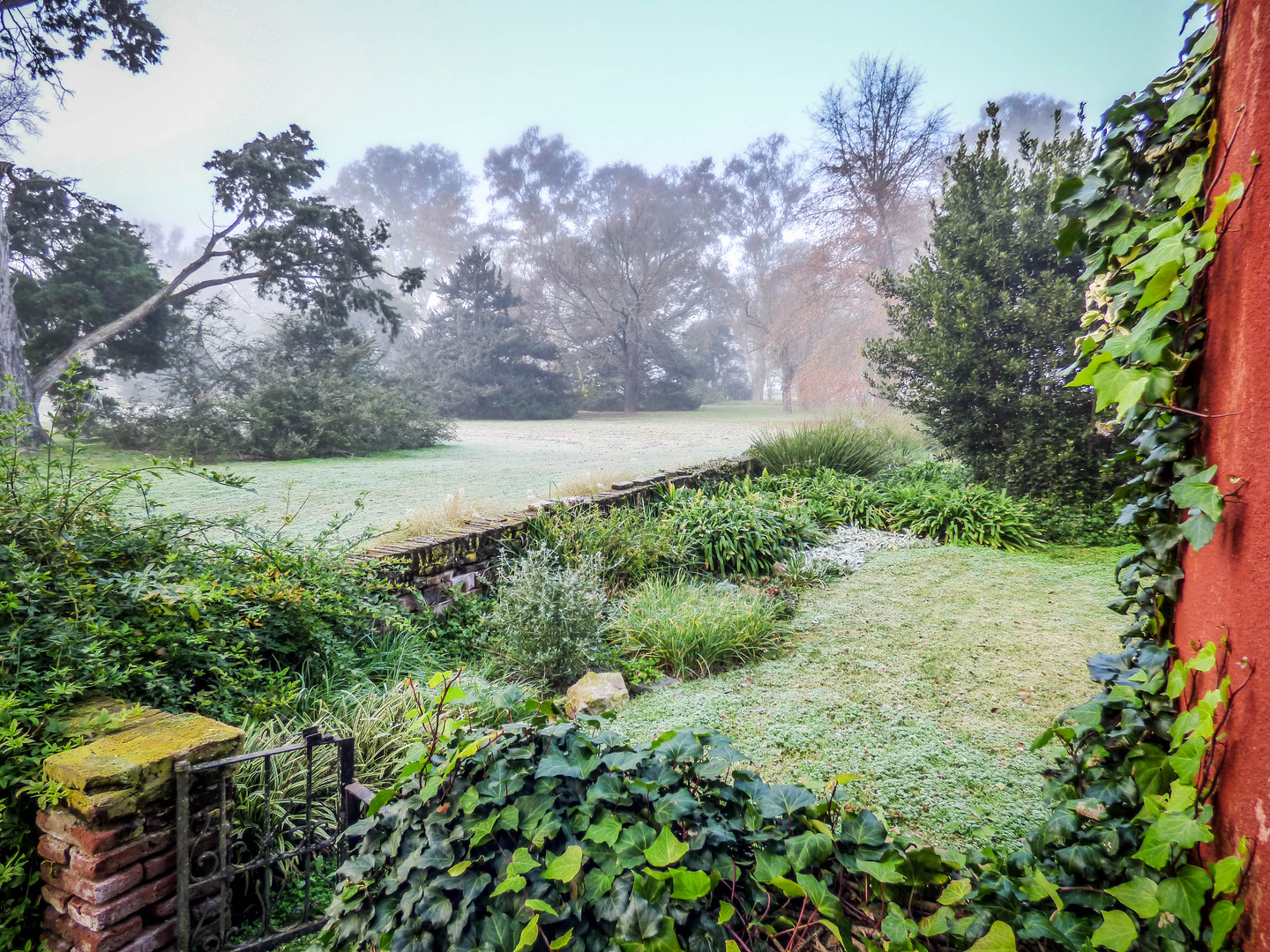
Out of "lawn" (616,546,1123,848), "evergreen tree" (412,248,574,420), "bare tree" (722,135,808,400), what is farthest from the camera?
"bare tree" (722,135,808,400)

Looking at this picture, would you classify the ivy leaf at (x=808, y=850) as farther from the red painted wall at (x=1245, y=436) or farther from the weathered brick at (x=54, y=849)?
the weathered brick at (x=54, y=849)

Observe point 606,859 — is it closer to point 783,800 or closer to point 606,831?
point 606,831

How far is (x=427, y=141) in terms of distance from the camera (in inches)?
850

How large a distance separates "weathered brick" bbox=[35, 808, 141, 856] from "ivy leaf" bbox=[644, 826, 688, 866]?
1.30 m

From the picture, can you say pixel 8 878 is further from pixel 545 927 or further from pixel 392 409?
pixel 392 409

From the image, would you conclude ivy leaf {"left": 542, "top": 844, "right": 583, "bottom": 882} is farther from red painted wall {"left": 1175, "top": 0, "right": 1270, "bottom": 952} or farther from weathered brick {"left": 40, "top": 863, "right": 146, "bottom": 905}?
weathered brick {"left": 40, "top": 863, "right": 146, "bottom": 905}

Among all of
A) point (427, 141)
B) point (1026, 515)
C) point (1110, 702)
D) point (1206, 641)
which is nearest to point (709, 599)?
point (1110, 702)

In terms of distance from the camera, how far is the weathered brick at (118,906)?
1.37 metres

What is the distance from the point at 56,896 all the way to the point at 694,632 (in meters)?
2.54

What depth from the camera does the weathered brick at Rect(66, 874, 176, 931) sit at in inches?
54.0

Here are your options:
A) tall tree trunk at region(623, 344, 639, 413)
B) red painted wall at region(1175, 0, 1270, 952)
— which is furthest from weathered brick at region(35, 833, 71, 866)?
tall tree trunk at region(623, 344, 639, 413)

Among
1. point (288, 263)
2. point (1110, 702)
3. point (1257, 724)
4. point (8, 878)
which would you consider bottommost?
point (8, 878)

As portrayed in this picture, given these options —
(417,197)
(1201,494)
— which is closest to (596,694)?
(1201,494)

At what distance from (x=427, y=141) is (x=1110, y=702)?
83.5 feet
